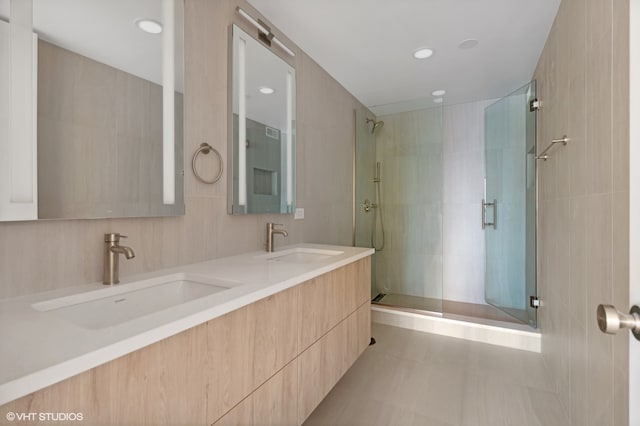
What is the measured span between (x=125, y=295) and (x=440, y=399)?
5.98 feet

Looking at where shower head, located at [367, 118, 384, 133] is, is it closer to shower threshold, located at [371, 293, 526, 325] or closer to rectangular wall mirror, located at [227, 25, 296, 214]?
rectangular wall mirror, located at [227, 25, 296, 214]

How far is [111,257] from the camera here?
1.07 meters

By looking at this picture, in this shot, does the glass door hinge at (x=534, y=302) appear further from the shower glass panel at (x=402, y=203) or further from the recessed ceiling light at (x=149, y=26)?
the recessed ceiling light at (x=149, y=26)

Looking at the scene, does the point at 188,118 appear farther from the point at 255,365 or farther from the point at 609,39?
the point at 609,39

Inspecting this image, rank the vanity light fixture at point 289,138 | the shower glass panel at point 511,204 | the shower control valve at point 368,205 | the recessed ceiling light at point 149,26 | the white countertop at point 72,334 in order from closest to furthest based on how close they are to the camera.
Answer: the white countertop at point 72,334 < the recessed ceiling light at point 149,26 < the vanity light fixture at point 289,138 < the shower glass panel at point 511,204 < the shower control valve at point 368,205

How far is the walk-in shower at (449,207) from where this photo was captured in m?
2.91

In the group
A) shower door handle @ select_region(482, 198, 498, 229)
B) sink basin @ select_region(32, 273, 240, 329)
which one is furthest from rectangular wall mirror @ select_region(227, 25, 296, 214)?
shower door handle @ select_region(482, 198, 498, 229)

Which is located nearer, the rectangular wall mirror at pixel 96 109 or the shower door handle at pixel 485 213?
the rectangular wall mirror at pixel 96 109

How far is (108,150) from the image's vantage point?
111cm

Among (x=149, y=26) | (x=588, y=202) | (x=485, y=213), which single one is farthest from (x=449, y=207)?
(x=149, y=26)

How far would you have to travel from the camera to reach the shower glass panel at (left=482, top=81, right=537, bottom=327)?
2639 mm

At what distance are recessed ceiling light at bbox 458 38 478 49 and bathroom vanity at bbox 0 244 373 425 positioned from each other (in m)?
1.81

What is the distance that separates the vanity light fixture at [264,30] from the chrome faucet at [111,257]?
1362mm

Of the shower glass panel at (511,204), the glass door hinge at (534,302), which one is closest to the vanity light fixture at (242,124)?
the shower glass panel at (511,204)
